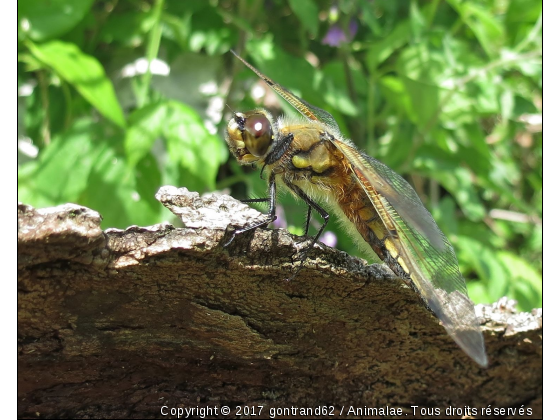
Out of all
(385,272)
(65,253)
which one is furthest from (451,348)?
(65,253)

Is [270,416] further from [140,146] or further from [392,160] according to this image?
[392,160]

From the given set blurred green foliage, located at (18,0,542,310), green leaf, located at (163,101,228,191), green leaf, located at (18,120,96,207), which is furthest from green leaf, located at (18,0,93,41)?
green leaf, located at (163,101,228,191)

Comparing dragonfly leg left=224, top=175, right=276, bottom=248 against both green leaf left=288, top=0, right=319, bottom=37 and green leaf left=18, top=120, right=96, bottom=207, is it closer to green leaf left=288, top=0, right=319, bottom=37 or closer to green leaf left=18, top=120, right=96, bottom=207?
green leaf left=18, top=120, right=96, bottom=207

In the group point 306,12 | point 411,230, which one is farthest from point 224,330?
point 306,12

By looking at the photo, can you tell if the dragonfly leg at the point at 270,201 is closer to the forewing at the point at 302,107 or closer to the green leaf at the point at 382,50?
the forewing at the point at 302,107

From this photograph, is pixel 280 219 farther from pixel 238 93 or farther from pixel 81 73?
pixel 81 73
